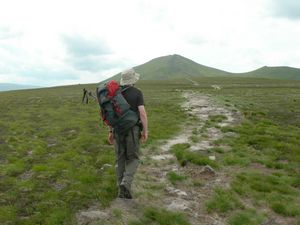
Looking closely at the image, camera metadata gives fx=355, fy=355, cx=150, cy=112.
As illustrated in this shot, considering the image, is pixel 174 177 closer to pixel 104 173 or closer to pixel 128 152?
pixel 104 173

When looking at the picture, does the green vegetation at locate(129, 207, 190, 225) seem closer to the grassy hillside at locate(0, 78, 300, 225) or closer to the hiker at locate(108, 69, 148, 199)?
the grassy hillside at locate(0, 78, 300, 225)

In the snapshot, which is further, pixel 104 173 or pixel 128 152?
pixel 104 173

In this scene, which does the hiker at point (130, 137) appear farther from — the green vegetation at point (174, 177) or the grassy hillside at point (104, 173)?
the green vegetation at point (174, 177)

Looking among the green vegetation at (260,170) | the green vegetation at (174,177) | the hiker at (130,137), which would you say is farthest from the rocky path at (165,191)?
the hiker at (130,137)

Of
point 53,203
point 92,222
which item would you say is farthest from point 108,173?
point 92,222

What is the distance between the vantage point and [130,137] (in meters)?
10.2

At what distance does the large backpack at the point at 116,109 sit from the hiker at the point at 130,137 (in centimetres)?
20

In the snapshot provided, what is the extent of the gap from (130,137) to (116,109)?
3.08 ft

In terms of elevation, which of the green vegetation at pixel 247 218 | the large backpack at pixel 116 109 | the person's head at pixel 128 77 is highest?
the person's head at pixel 128 77

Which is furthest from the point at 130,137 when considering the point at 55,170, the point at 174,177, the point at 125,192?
the point at 55,170

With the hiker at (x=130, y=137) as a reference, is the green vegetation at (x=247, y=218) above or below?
below

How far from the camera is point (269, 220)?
9688 mm

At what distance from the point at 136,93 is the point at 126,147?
5.29 ft

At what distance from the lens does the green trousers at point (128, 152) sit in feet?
33.7
